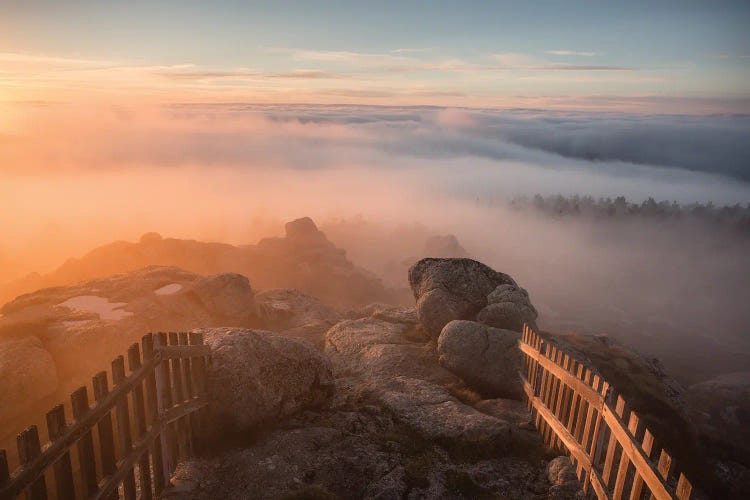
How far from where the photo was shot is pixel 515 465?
1072cm

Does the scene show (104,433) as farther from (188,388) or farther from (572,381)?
(572,381)

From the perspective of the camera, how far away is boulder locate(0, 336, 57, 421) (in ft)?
61.8

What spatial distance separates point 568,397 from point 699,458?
46.3 ft

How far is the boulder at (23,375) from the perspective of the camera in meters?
18.8

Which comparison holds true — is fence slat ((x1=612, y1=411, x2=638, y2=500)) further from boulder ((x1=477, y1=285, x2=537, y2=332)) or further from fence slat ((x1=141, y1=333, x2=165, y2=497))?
boulder ((x1=477, y1=285, x2=537, y2=332))

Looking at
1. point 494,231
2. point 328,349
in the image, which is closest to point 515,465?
point 328,349

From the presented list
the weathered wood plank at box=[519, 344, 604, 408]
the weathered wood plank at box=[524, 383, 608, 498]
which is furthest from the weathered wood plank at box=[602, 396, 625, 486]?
the weathered wood plank at box=[519, 344, 604, 408]

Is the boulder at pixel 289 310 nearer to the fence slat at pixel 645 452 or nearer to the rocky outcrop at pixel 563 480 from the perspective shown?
the rocky outcrop at pixel 563 480

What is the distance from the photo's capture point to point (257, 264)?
6794 cm

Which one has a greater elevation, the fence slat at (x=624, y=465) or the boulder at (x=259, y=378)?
the fence slat at (x=624, y=465)

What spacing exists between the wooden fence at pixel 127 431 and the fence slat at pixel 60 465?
0.01m

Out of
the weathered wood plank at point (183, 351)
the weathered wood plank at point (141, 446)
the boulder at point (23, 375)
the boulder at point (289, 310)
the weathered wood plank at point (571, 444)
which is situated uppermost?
the weathered wood plank at point (183, 351)

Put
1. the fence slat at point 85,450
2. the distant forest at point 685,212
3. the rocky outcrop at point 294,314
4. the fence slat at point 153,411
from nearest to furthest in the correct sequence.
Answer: the fence slat at point 85,450
the fence slat at point 153,411
the rocky outcrop at point 294,314
the distant forest at point 685,212

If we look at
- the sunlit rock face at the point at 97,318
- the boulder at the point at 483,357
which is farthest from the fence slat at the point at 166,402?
the sunlit rock face at the point at 97,318
